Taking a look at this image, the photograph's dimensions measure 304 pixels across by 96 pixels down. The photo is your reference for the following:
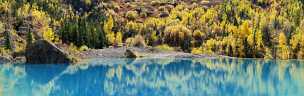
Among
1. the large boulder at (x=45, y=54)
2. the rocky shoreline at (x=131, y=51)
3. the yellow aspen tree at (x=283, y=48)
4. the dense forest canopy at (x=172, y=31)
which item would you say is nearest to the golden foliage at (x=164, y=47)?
the dense forest canopy at (x=172, y=31)

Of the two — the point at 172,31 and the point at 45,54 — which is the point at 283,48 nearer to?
the point at 172,31

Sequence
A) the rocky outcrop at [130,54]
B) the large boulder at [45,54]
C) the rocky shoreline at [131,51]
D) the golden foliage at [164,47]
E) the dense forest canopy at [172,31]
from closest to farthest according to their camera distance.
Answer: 1. the large boulder at [45,54]
2. the rocky shoreline at [131,51]
3. the rocky outcrop at [130,54]
4. the dense forest canopy at [172,31]
5. the golden foliage at [164,47]

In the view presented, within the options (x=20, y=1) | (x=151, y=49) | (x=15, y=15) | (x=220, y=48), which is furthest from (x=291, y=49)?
(x=20, y=1)

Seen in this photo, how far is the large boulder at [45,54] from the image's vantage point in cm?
10875

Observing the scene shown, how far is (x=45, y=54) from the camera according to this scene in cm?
10900

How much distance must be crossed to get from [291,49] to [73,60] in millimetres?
58393

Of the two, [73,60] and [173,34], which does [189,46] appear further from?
[73,60]

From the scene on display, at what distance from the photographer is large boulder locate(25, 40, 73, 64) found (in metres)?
109

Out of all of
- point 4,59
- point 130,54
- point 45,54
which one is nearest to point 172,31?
point 130,54

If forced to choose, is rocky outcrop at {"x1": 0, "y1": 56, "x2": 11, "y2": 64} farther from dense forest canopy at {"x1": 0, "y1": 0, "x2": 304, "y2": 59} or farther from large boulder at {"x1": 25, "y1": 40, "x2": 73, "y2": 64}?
dense forest canopy at {"x1": 0, "y1": 0, "x2": 304, "y2": 59}

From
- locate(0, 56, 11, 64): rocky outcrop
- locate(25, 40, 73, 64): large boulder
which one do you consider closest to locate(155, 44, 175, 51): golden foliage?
locate(25, 40, 73, 64): large boulder

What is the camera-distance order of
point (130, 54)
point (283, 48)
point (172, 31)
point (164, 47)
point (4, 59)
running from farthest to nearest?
point (172, 31), point (164, 47), point (283, 48), point (130, 54), point (4, 59)

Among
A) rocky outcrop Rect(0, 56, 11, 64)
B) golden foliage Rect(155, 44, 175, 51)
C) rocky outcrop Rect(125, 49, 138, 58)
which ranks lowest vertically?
golden foliage Rect(155, 44, 175, 51)

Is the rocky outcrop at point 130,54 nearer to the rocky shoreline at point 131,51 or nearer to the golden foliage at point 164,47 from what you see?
the rocky shoreline at point 131,51
